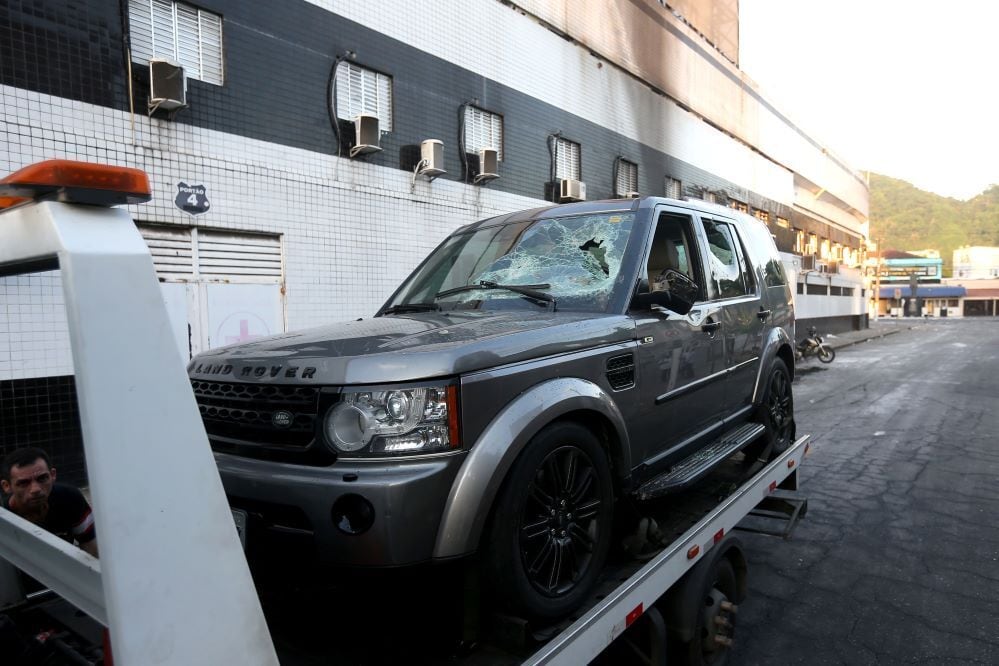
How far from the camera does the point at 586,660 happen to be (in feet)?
6.98

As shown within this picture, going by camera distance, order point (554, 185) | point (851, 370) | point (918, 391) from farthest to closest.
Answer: point (851, 370)
point (554, 185)
point (918, 391)

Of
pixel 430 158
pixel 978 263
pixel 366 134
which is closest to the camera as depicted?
pixel 366 134

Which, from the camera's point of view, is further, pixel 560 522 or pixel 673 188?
pixel 673 188

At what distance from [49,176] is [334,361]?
0.96 meters

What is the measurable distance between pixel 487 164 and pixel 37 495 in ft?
32.5

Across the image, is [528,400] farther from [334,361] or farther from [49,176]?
[49,176]

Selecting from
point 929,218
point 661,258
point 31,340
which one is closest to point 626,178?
point 31,340

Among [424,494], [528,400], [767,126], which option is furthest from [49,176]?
[767,126]

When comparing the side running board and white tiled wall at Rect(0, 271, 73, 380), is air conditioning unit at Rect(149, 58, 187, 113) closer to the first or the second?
white tiled wall at Rect(0, 271, 73, 380)

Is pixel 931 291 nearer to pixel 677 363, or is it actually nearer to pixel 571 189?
pixel 571 189

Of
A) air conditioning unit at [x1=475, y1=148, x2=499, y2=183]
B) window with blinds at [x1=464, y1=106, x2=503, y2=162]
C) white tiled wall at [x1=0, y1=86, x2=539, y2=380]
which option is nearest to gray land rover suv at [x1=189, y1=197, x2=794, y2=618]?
white tiled wall at [x1=0, y1=86, x2=539, y2=380]

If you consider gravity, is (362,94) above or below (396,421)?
above

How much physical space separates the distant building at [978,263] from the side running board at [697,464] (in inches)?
3880

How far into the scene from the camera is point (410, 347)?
2121mm
